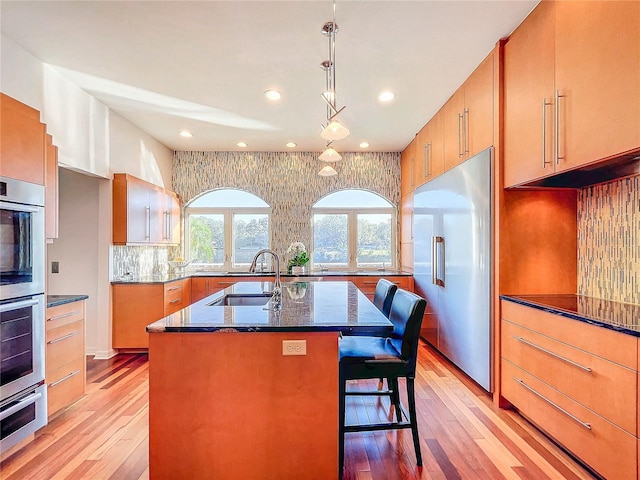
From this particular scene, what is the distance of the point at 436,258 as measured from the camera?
355 cm

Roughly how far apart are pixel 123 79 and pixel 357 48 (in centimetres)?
206

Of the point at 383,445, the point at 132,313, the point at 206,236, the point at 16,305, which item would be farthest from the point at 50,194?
the point at 206,236

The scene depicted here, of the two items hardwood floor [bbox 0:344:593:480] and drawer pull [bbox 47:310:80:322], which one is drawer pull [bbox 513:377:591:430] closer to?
hardwood floor [bbox 0:344:593:480]

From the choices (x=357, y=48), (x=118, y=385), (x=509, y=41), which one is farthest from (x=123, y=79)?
(x=509, y=41)

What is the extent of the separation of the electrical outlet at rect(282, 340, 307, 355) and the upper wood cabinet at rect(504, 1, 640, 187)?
5.72 ft

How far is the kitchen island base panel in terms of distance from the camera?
5.24 ft

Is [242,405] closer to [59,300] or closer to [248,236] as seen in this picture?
[59,300]

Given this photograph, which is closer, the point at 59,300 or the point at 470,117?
the point at 59,300

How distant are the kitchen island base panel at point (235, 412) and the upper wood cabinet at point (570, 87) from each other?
179 cm

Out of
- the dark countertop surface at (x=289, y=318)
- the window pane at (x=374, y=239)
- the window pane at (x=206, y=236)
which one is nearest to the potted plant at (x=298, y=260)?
the window pane at (x=374, y=239)

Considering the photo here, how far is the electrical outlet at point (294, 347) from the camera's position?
161cm

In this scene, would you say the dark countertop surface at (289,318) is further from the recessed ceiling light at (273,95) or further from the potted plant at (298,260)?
the potted plant at (298,260)

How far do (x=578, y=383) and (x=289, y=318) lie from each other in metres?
1.55

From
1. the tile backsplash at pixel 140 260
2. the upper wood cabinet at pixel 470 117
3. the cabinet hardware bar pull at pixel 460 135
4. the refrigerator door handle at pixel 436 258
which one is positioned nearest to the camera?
the upper wood cabinet at pixel 470 117
